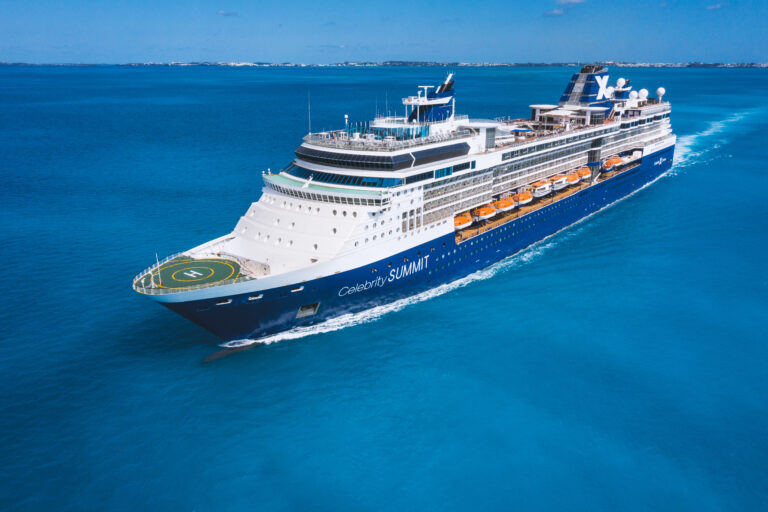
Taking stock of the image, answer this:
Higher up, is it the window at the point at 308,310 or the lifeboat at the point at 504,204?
the lifeboat at the point at 504,204

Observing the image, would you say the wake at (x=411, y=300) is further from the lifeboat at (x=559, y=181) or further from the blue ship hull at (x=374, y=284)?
the lifeboat at (x=559, y=181)

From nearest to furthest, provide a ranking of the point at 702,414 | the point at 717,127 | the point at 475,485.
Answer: the point at 475,485
the point at 702,414
the point at 717,127

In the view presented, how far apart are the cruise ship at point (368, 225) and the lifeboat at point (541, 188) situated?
8 cm

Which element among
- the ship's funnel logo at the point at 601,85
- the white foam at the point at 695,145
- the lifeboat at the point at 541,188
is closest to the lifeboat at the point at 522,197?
the lifeboat at the point at 541,188

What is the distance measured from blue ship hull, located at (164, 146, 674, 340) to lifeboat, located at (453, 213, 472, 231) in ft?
3.25

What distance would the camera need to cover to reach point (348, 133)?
30.4 meters

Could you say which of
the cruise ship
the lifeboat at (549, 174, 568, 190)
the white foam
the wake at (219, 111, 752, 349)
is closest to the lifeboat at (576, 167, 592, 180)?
the lifeboat at (549, 174, 568, 190)

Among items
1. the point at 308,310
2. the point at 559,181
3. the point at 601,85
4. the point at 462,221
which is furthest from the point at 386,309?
the point at 601,85

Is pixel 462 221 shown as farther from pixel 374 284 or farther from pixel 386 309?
pixel 374 284

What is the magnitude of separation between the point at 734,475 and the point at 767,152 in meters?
68.8

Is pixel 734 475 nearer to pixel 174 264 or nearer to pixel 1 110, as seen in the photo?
pixel 174 264

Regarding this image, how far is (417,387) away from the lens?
21953 millimetres

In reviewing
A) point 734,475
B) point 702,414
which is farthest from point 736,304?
point 734,475

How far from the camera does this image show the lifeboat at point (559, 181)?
4017cm
